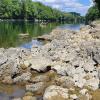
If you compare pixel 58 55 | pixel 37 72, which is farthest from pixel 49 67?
pixel 58 55

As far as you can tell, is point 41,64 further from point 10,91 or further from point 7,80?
point 10,91

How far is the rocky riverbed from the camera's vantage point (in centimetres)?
2539

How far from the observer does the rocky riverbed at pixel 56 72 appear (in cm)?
2539

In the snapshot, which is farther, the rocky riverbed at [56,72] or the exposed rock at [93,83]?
the exposed rock at [93,83]

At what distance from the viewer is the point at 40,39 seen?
74.6m

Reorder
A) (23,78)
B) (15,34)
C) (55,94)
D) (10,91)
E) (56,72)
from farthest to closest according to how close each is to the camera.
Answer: (15,34), (56,72), (23,78), (10,91), (55,94)

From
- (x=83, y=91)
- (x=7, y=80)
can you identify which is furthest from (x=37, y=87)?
(x=7, y=80)

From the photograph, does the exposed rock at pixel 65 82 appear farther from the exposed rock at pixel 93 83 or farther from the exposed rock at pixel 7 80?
the exposed rock at pixel 7 80

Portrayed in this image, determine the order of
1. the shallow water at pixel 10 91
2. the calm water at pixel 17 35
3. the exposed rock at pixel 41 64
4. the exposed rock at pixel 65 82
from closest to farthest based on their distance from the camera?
1. the shallow water at pixel 10 91
2. the exposed rock at pixel 65 82
3. the exposed rock at pixel 41 64
4. the calm water at pixel 17 35

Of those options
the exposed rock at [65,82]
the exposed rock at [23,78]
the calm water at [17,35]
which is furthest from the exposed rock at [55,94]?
the calm water at [17,35]

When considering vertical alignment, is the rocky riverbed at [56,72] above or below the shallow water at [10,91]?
above

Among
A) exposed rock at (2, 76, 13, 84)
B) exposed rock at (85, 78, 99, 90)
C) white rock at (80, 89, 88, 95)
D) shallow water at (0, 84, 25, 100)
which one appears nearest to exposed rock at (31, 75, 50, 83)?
shallow water at (0, 84, 25, 100)

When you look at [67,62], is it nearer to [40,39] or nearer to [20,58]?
[20,58]

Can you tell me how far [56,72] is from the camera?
103 ft
